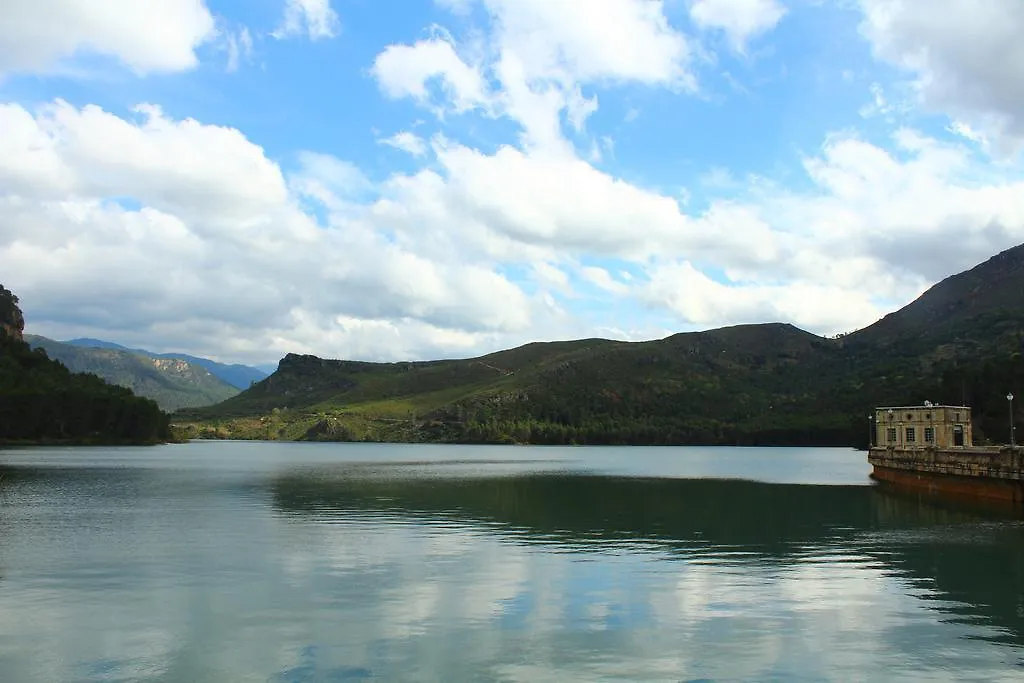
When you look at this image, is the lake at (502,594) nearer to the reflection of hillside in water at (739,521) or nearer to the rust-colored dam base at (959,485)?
the reflection of hillside in water at (739,521)

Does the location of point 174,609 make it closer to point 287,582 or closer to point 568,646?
point 287,582

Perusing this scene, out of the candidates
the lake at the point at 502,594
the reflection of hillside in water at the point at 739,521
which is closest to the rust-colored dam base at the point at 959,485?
the reflection of hillside in water at the point at 739,521

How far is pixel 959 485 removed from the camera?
93.2 m

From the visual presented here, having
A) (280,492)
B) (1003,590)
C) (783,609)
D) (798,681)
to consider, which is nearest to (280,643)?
(798,681)

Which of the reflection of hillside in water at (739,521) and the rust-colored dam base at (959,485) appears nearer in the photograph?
the reflection of hillside in water at (739,521)

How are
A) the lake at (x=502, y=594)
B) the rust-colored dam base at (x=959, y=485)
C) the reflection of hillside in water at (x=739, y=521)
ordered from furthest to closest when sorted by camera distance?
the rust-colored dam base at (x=959, y=485) < the reflection of hillside in water at (x=739, y=521) < the lake at (x=502, y=594)

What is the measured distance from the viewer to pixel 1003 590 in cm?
3881

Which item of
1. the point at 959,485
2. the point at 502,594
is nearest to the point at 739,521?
the point at 502,594

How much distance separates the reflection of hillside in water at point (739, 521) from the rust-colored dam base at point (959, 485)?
230 inches

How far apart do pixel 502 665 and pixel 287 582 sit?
17570 mm

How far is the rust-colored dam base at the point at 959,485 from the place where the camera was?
262 feet

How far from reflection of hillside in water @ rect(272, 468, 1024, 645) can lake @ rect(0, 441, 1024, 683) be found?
1.32 ft

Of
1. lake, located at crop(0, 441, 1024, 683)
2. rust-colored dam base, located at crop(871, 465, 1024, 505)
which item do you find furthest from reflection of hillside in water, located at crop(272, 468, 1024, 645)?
rust-colored dam base, located at crop(871, 465, 1024, 505)

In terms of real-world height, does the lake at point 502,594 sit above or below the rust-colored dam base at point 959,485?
below
